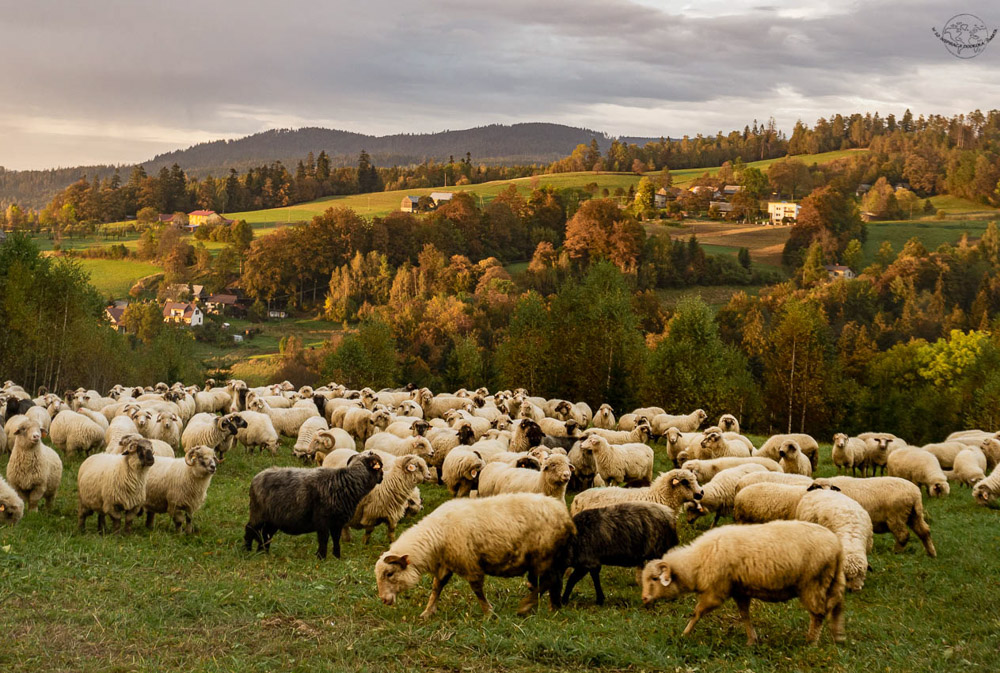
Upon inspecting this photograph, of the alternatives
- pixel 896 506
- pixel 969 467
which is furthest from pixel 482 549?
pixel 969 467

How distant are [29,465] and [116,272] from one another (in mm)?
110744

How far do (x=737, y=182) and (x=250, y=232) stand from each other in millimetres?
94634

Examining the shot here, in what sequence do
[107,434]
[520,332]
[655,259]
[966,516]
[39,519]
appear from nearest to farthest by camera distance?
1. [39,519]
2. [966,516]
3. [107,434]
4. [520,332]
5. [655,259]

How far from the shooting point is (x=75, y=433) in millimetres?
19656

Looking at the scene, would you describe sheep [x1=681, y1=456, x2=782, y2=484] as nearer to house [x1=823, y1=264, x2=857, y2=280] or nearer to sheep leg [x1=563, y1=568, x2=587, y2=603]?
sheep leg [x1=563, y1=568, x2=587, y2=603]

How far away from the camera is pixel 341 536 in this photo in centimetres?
1426

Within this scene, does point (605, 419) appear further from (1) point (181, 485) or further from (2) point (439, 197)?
(2) point (439, 197)

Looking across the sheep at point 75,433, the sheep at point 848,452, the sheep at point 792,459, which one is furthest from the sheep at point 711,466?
the sheep at point 75,433

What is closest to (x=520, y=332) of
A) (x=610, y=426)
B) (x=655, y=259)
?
(x=610, y=426)

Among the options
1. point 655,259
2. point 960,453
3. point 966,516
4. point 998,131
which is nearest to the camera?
point 966,516

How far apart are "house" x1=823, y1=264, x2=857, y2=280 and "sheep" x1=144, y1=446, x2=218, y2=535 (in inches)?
3906

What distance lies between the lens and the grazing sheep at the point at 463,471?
1641 cm

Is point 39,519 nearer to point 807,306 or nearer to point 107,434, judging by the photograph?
point 107,434

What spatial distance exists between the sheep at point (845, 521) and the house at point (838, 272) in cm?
9609
